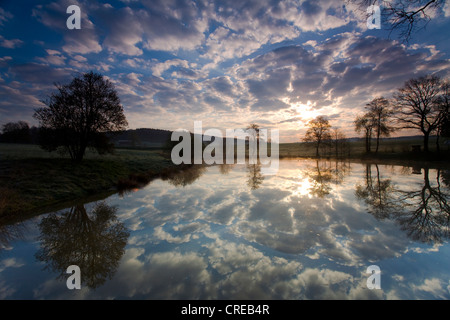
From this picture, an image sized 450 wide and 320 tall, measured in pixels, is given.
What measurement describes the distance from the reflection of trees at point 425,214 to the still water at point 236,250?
0.05 metres

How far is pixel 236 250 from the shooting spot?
17.9 feet

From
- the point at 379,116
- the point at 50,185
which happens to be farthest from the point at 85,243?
the point at 379,116

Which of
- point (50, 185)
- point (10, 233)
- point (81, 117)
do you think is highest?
point (81, 117)

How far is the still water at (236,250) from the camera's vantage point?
387cm

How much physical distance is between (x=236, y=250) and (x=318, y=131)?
51888 mm

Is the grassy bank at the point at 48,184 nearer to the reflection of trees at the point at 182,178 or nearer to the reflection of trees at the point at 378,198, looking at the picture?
the reflection of trees at the point at 182,178

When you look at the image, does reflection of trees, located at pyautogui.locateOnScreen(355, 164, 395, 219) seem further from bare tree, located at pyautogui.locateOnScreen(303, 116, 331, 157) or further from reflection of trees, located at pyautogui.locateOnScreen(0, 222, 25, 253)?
bare tree, located at pyautogui.locateOnScreen(303, 116, 331, 157)

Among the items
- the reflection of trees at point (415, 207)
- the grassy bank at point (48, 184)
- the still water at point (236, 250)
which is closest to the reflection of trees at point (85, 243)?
the still water at point (236, 250)

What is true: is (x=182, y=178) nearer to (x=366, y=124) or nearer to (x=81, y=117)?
(x=81, y=117)

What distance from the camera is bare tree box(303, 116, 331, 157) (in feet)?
156

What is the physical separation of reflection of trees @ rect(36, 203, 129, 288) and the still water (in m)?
0.04

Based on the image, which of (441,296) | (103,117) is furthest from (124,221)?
(103,117)
